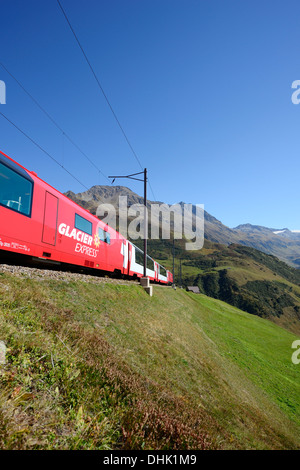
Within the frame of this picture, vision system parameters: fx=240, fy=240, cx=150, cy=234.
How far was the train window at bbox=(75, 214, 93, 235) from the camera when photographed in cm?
1324

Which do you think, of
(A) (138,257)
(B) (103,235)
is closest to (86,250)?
(B) (103,235)

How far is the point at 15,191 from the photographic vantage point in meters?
8.92

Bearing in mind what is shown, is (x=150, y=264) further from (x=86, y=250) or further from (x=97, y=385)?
(x=97, y=385)

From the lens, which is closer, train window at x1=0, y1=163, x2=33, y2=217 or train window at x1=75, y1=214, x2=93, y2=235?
train window at x1=0, y1=163, x2=33, y2=217

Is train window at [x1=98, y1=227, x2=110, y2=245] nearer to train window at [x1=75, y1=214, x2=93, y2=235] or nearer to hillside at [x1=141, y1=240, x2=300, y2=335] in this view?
train window at [x1=75, y1=214, x2=93, y2=235]

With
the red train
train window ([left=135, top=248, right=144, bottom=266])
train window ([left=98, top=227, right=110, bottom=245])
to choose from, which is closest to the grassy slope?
the red train

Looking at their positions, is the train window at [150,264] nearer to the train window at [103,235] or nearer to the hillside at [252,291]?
the train window at [103,235]

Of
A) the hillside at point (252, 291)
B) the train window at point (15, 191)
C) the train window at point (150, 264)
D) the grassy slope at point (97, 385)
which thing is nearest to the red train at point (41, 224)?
the train window at point (15, 191)

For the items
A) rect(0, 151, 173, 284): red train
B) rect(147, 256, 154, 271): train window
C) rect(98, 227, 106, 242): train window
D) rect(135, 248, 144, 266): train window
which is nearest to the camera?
rect(0, 151, 173, 284): red train

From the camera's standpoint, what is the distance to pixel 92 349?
5484mm

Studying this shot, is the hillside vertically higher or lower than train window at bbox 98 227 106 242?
lower
